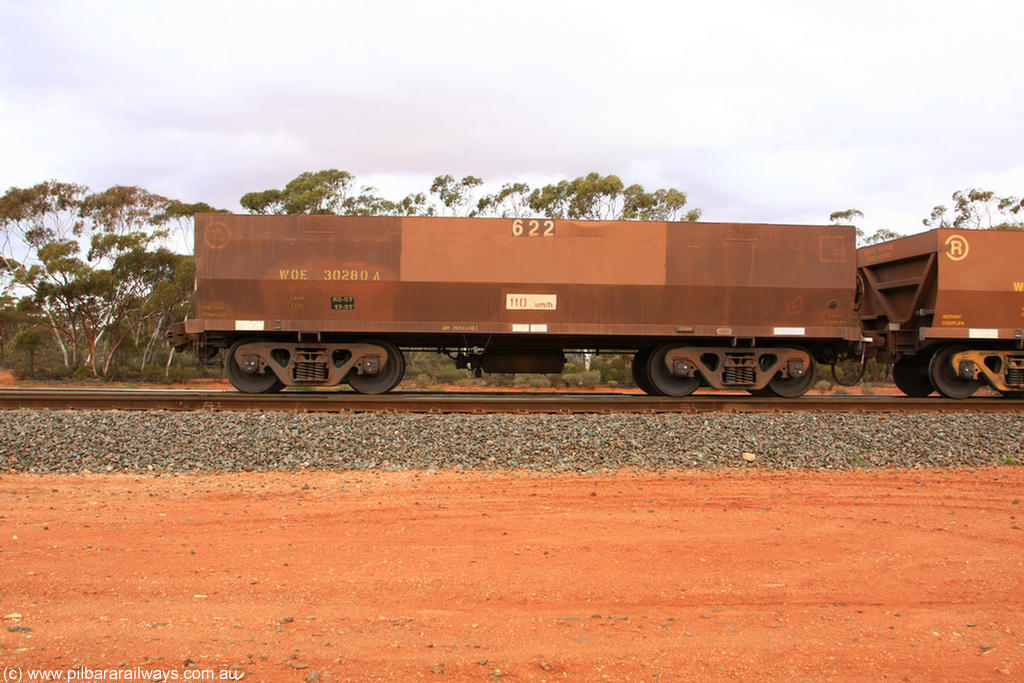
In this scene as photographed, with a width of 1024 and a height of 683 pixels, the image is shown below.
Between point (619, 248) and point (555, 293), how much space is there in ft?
4.32

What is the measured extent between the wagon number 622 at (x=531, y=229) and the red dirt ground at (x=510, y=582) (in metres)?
5.71

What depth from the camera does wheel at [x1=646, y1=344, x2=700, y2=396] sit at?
11.5 m

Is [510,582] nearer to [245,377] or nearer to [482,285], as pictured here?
[482,285]

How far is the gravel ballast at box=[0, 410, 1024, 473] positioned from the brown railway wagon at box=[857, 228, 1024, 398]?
3011mm

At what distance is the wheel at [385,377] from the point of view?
448 inches

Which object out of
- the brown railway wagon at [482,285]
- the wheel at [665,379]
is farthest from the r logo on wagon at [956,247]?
the wheel at [665,379]

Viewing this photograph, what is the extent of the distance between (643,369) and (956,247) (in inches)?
221

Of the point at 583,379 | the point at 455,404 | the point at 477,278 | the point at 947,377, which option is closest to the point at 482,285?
the point at 477,278

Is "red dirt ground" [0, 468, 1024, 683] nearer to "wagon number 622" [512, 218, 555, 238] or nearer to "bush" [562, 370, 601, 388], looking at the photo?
"wagon number 622" [512, 218, 555, 238]

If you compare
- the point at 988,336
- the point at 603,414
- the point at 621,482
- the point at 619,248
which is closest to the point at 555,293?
the point at 619,248

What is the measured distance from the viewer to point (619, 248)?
1114cm

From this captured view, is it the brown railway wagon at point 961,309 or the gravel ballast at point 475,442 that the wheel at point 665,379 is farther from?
the brown railway wagon at point 961,309

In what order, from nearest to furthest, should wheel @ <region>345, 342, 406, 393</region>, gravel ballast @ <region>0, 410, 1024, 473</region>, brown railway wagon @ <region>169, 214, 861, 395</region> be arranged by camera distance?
1. gravel ballast @ <region>0, 410, 1024, 473</region>
2. brown railway wagon @ <region>169, 214, 861, 395</region>
3. wheel @ <region>345, 342, 406, 393</region>

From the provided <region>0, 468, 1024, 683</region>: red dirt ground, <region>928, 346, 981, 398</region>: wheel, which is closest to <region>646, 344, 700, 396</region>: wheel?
<region>928, 346, 981, 398</region>: wheel
